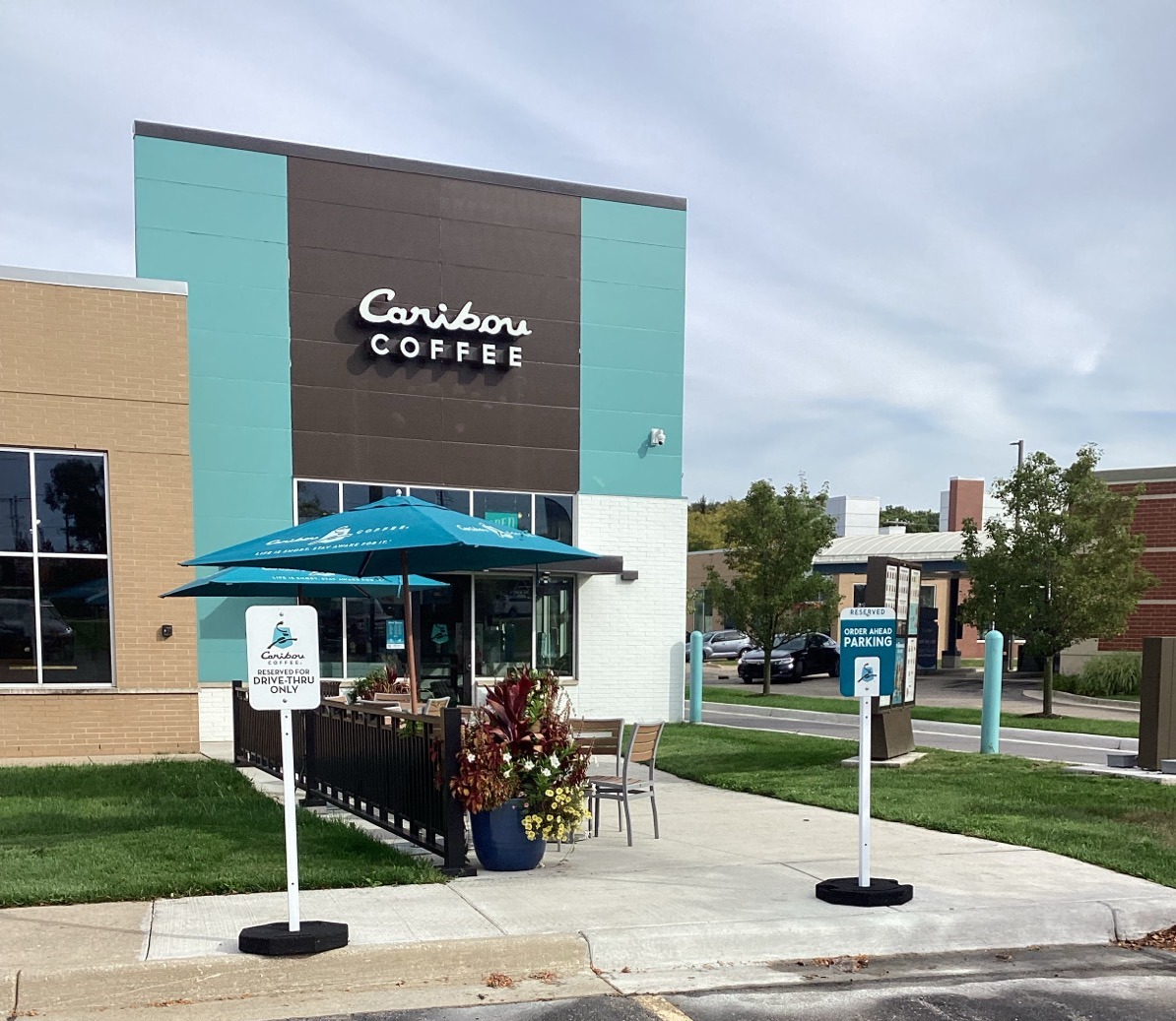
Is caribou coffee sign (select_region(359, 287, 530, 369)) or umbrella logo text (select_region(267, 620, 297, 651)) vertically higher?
caribou coffee sign (select_region(359, 287, 530, 369))

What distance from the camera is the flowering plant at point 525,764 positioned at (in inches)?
294

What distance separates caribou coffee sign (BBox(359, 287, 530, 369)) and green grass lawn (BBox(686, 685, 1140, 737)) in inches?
338

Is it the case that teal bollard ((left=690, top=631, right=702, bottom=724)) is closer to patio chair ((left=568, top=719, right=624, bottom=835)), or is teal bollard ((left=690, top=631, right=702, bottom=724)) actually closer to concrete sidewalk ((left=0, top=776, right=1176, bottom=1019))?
patio chair ((left=568, top=719, right=624, bottom=835))

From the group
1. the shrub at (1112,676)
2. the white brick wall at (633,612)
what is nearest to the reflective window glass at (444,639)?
the white brick wall at (633,612)

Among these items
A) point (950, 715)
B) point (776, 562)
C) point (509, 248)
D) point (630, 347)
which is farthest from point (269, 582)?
point (776, 562)

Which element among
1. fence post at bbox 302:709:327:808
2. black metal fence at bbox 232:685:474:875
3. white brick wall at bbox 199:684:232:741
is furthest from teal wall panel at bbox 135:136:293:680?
fence post at bbox 302:709:327:808

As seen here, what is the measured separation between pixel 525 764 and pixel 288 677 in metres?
2.08

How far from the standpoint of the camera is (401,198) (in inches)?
728

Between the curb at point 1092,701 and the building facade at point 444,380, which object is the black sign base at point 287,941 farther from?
the curb at point 1092,701

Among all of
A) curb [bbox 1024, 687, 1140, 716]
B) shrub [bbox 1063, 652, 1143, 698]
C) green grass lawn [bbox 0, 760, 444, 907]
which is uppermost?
green grass lawn [bbox 0, 760, 444, 907]

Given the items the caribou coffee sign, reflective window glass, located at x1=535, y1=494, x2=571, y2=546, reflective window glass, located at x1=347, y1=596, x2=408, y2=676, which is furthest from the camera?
reflective window glass, located at x1=535, y1=494, x2=571, y2=546

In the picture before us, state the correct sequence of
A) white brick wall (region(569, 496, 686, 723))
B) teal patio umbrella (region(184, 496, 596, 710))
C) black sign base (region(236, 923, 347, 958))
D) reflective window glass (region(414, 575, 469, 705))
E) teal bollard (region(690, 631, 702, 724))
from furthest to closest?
teal bollard (region(690, 631, 702, 724))
white brick wall (region(569, 496, 686, 723))
reflective window glass (region(414, 575, 469, 705))
teal patio umbrella (region(184, 496, 596, 710))
black sign base (region(236, 923, 347, 958))

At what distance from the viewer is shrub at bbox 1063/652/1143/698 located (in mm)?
26562

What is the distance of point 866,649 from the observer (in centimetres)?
711
